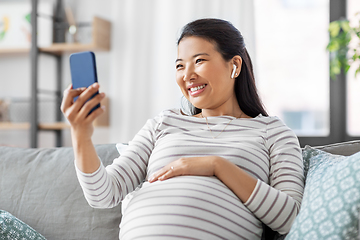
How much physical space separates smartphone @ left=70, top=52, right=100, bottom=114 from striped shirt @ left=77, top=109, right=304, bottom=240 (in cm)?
24

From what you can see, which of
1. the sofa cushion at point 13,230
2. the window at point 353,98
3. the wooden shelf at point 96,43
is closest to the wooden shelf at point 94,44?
the wooden shelf at point 96,43

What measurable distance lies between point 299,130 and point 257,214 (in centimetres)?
184

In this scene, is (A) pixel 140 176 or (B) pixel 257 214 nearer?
(B) pixel 257 214

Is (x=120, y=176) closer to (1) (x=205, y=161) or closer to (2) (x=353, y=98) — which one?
(1) (x=205, y=161)

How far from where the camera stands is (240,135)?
1.25 metres

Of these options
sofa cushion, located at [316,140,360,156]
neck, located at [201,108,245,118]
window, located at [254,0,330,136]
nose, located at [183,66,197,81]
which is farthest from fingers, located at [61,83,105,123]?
window, located at [254,0,330,136]

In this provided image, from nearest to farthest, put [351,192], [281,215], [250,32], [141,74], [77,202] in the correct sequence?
[351,192], [281,215], [77,202], [250,32], [141,74]

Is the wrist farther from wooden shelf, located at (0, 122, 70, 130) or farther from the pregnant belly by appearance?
wooden shelf, located at (0, 122, 70, 130)

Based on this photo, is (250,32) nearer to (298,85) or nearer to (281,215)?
(298,85)

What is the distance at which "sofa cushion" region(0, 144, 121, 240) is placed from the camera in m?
1.41

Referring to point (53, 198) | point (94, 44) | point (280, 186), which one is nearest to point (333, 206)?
point (280, 186)

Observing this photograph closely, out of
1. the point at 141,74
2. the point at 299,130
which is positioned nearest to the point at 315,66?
the point at 299,130

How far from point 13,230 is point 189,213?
52 cm

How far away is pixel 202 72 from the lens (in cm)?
127
